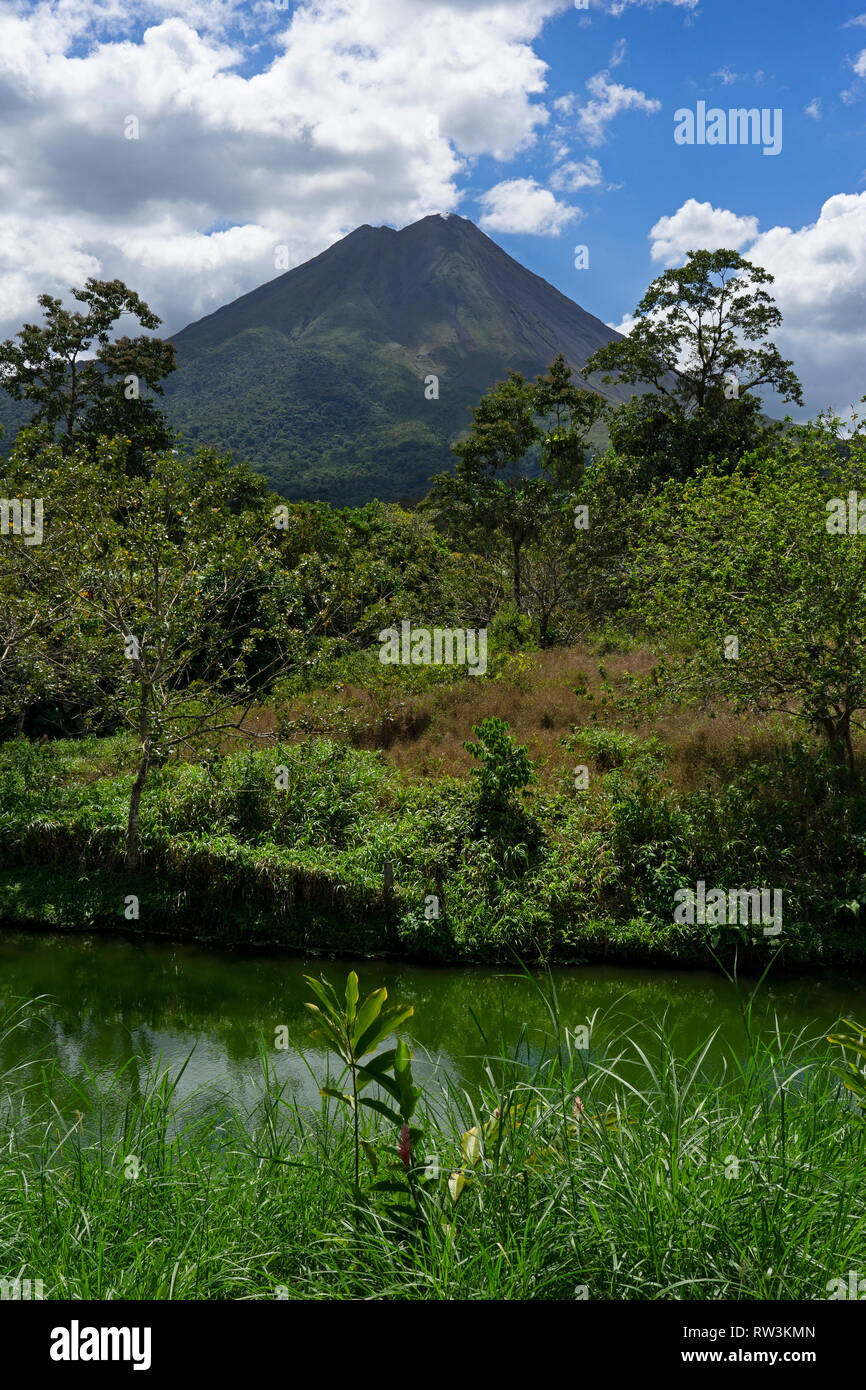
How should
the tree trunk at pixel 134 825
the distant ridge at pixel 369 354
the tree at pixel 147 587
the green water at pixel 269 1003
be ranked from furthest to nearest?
the distant ridge at pixel 369 354, the tree at pixel 147 587, the tree trunk at pixel 134 825, the green water at pixel 269 1003

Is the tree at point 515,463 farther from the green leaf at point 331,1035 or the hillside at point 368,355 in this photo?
the hillside at point 368,355

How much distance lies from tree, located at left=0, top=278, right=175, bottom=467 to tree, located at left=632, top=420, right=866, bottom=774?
22.8 m

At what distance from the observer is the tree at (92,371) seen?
29031 millimetres

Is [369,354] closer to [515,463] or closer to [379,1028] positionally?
[515,463]

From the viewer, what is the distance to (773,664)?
10258 millimetres

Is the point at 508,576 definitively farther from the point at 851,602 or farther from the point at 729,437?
the point at 851,602

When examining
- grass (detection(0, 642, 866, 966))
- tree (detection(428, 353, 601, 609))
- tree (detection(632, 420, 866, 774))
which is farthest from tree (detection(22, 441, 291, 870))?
tree (detection(428, 353, 601, 609))

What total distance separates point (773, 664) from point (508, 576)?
38.3ft

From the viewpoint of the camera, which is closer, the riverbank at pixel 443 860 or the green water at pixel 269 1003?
the green water at pixel 269 1003

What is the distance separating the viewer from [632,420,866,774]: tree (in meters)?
9.70

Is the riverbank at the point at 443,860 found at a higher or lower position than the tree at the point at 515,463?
lower

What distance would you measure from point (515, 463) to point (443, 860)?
17060mm

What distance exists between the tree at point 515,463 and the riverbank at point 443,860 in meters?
10.5

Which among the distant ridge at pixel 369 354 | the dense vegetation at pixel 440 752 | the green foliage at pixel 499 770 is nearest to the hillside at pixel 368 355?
the distant ridge at pixel 369 354
